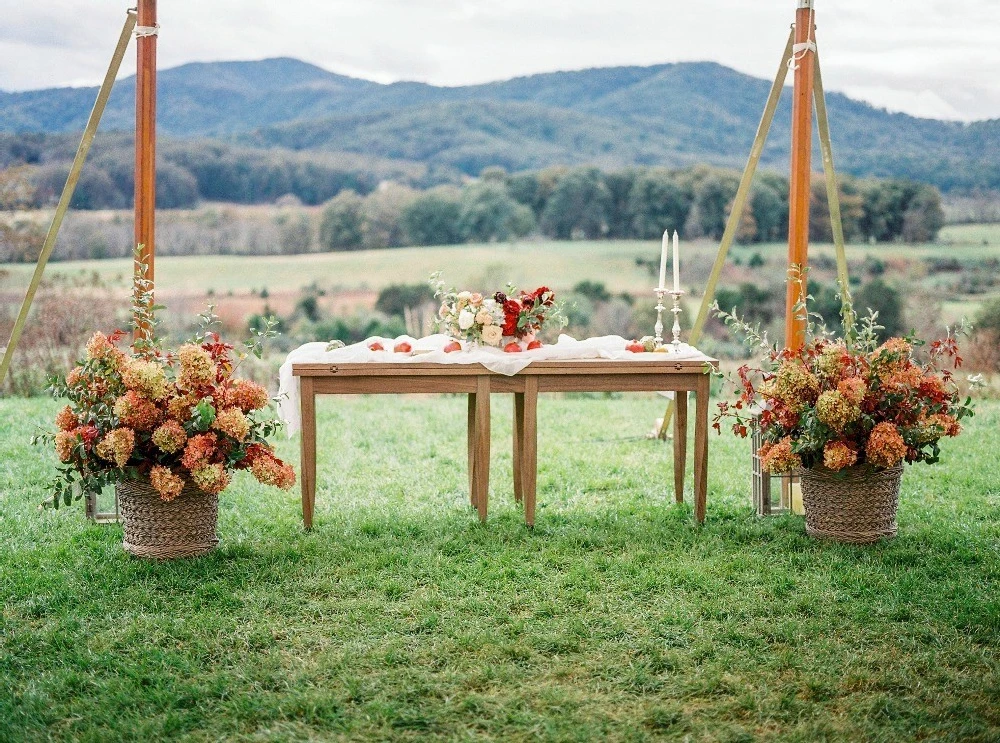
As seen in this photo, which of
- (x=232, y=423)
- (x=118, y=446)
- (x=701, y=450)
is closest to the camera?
(x=118, y=446)

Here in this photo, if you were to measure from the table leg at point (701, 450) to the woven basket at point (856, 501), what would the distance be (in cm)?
44

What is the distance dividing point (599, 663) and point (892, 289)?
9145mm

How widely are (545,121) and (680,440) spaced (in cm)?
860

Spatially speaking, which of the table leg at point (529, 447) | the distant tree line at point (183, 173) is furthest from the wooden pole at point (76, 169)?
the distant tree line at point (183, 173)

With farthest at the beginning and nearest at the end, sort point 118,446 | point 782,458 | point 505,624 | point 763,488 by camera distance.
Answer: point 763,488, point 782,458, point 118,446, point 505,624

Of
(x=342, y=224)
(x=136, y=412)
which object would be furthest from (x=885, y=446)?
(x=342, y=224)

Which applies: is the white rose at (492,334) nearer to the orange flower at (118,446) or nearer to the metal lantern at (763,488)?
the metal lantern at (763,488)

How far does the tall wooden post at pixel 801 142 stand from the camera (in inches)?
181

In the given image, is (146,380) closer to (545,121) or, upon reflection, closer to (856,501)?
(856,501)

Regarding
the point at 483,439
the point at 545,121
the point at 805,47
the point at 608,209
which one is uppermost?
the point at 545,121

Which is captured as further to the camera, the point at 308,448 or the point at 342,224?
the point at 342,224

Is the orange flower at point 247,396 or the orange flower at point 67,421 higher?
the orange flower at point 247,396

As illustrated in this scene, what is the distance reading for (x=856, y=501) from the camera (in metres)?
3.96

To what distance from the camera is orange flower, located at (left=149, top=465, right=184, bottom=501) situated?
3525mm
